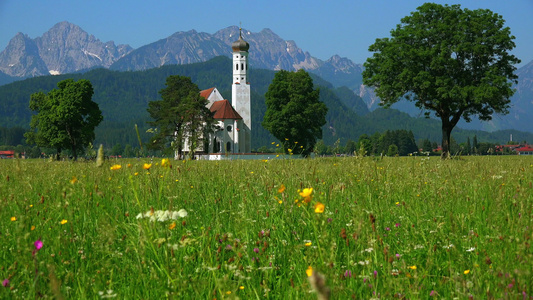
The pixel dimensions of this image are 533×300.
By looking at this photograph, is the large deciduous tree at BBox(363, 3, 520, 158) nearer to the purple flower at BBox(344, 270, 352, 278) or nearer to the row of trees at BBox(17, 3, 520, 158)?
the row of trees at BBox(17, 3, 520, 158)

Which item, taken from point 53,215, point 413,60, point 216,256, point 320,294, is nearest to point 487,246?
point 216,256

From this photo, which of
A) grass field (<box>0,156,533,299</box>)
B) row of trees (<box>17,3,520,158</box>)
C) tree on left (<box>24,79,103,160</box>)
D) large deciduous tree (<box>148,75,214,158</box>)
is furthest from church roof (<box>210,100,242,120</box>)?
grass field (<box>0,156,533,299</box>)

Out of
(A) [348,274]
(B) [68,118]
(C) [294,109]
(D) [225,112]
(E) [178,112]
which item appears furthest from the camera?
(D) [225,112]

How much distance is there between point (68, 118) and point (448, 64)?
39048 millimetres

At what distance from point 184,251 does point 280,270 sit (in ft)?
2.75

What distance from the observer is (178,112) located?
54625mm

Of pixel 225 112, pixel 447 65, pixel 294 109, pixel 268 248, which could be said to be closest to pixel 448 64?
pixel 447 65

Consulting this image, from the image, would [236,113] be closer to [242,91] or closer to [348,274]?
[242,91]

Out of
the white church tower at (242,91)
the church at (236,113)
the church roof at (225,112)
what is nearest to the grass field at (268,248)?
the church at (236,113)

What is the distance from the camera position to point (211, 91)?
85.9 meters

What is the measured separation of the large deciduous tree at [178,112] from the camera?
53013 millimetres

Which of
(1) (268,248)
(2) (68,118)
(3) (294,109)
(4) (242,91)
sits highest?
(4) (242,91)

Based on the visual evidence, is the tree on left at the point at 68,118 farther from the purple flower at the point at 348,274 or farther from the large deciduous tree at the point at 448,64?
the purple flower at the point at 348,274

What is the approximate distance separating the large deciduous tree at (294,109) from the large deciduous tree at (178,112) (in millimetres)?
8837
